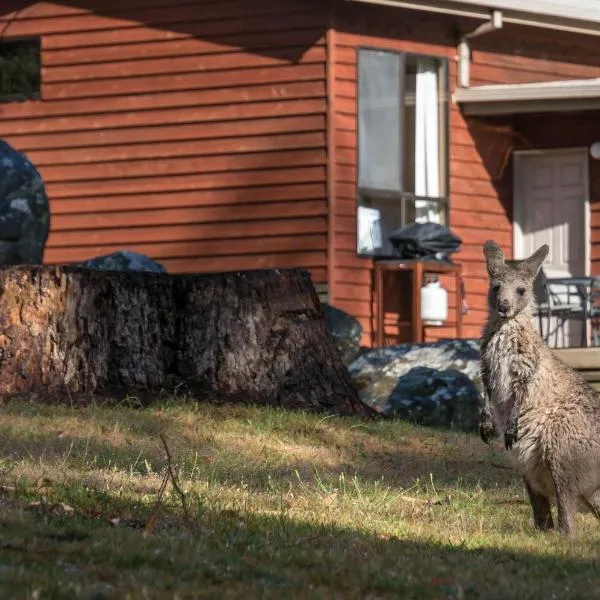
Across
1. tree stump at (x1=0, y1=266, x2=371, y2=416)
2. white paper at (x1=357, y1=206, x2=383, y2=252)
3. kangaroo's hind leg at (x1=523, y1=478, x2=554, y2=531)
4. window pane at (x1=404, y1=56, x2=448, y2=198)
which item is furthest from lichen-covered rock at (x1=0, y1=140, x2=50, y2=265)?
kangaroo's hind leg at (x1=523, y1=478, x2=554, y2=531)

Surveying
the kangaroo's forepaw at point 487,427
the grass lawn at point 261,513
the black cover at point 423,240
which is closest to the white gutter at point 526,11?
the black cover at point 423,240

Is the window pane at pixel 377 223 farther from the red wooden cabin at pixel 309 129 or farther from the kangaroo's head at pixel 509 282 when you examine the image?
the kangaroo's head at pixel 509 282

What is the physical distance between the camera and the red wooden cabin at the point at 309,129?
65.5 ft

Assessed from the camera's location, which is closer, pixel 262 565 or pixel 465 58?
pixel 262 565

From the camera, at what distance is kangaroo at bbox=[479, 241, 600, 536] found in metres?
8.06

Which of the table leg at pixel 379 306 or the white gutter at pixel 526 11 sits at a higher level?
the white gutter at pixel 526 11

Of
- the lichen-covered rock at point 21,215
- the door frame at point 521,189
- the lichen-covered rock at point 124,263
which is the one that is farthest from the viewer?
the door frame at point 521,189

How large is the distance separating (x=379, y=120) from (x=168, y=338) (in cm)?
858

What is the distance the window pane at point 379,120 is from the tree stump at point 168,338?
7463 mm

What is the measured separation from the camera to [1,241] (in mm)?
15781

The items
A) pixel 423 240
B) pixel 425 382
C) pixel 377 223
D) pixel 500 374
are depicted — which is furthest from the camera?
pixel 377 223

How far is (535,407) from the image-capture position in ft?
27.2

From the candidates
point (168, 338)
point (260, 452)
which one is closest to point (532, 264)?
point (260, 452)

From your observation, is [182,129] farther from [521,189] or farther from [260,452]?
[260,452]
